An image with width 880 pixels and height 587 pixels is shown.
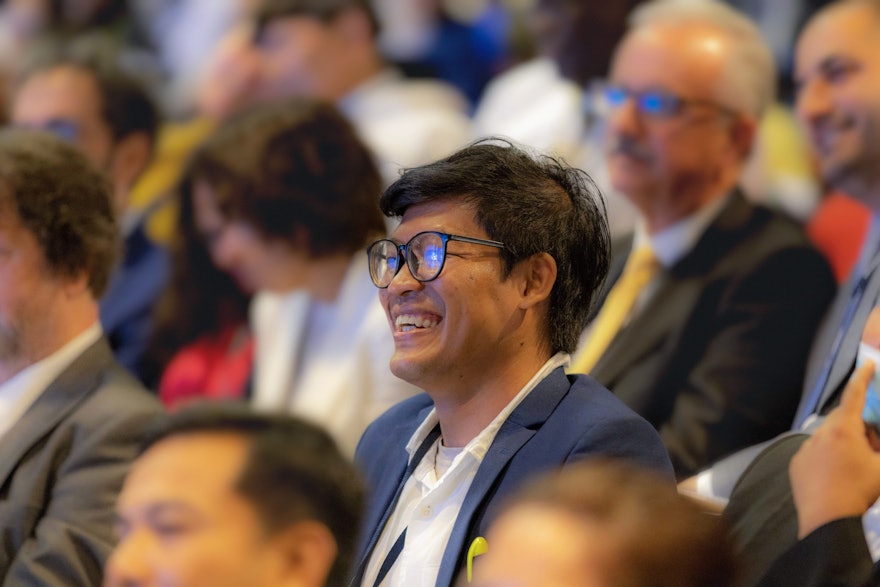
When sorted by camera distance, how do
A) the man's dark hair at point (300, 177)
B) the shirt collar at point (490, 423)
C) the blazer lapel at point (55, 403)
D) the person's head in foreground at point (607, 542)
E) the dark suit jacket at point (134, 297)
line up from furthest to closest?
the dark suit jacket at point (134, 297) → the man's dark hair at point (300, 177) → the blazer lapel at point (55, 403) → the shirt collar at point (490, 423) → the person's head in foreground at point (607, 542)

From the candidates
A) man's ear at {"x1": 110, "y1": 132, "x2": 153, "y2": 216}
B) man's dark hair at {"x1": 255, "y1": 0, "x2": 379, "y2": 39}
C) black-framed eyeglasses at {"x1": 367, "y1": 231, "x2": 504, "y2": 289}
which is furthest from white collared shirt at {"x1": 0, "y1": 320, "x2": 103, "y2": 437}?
man's dark hair at {"x1": 255, "y1": 0, "x2": 379, "y2": 39}

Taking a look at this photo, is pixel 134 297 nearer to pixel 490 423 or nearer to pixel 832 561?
pixel 490 423

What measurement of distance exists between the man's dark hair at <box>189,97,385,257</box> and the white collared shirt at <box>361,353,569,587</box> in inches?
60.9

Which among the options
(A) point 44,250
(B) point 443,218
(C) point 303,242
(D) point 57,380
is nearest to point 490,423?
(B) point 443,218

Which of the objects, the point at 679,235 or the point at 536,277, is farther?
the point at 679,235

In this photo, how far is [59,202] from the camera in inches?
96.2

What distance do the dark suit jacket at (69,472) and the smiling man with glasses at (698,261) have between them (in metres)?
1.00

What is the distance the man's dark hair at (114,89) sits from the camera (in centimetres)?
427

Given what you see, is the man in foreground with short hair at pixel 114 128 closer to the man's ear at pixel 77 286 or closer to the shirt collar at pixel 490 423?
the man's ear at pixel 77 286

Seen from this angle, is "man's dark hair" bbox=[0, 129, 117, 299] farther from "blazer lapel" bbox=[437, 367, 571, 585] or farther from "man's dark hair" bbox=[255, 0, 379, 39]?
"man's dark hair" bbox=[255, 0, 379, 39]

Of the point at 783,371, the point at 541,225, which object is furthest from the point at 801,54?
the point at 541,225

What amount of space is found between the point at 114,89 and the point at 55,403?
2.20m

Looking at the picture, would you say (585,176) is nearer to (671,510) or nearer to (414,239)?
(414,239)

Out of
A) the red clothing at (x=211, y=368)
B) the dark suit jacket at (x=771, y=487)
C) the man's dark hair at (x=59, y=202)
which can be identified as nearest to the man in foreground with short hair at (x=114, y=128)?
the red clothing at (x=211, y=368)
